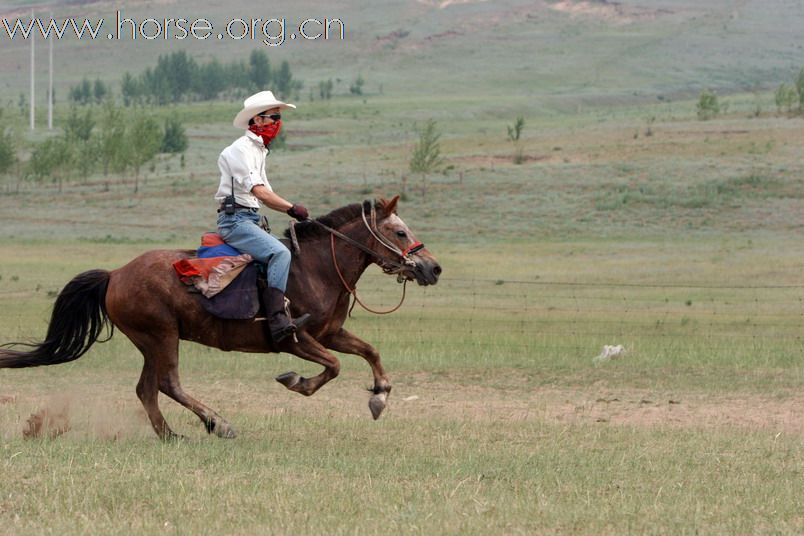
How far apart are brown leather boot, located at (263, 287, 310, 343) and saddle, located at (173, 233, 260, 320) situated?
0.17 m

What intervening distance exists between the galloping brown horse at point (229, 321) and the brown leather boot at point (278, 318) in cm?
17

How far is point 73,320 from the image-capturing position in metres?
10.6

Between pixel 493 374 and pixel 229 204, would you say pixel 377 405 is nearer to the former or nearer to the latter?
pixel 229 204

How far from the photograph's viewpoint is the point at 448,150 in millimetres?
75750

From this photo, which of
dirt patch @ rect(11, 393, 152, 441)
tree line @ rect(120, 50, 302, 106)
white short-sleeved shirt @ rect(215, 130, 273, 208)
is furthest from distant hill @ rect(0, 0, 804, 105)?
white short-sleeved shirt @ rect(215, 130, 273, 208)

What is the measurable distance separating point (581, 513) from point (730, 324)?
1576 centimetres

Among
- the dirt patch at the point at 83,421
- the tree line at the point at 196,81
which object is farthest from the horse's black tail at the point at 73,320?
the tree line at the point at 196,81

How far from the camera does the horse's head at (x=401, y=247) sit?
33.9 ft

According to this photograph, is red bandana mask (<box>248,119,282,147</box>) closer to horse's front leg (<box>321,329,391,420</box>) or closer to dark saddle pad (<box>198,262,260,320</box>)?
dark saddle pad (<box>198,262,260,320</box>)

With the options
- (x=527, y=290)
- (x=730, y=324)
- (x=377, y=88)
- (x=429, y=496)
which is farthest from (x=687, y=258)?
(x=377, y=88)

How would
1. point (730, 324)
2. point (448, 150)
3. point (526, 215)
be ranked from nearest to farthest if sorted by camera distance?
point (730, 324) → point (526, 215) → point (448, 150)

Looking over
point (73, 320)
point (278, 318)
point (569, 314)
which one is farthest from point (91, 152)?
point (278, 318)

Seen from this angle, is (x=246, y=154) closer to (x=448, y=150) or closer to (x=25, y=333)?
(x=25, y=333)

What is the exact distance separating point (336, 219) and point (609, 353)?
7.35m
